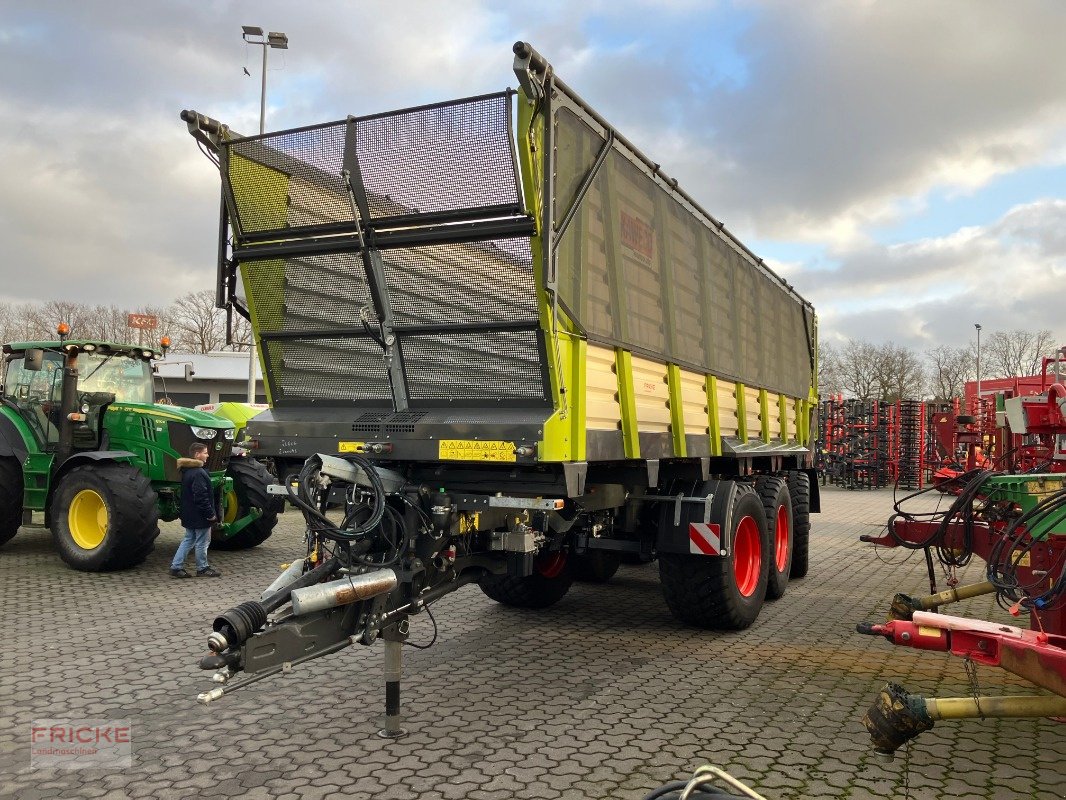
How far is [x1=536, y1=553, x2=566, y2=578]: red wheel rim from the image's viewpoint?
6867 mm

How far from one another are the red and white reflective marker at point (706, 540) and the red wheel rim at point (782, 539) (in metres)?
2.22

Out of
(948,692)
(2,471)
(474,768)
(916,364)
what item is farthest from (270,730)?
(916,364)

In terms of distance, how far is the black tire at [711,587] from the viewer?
20.0 feet

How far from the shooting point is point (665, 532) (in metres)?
5.96

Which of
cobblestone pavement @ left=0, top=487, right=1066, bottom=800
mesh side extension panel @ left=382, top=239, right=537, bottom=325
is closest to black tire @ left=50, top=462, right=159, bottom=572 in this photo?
cobblestone pavement @ left=0, top=487, right=1066, bottom=800

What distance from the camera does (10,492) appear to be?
366 inches

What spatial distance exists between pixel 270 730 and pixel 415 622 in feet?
8.14

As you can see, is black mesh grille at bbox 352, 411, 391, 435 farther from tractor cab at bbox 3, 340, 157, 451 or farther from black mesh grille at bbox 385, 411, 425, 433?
tractor cab at bbox 3, 340, 157, 451

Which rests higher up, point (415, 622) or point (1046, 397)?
point (1046, 397)

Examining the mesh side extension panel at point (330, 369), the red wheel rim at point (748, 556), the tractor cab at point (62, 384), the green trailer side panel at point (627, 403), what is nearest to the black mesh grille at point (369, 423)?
the mesh side extension panel at point (330, 369)

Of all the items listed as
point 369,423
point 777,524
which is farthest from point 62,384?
point 777,524

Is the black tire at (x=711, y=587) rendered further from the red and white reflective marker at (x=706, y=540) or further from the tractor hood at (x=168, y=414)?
the tractor hood at (x=168, y=414)

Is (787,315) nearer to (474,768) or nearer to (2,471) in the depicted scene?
(474,768)

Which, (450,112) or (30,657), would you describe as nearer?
(450,112)
